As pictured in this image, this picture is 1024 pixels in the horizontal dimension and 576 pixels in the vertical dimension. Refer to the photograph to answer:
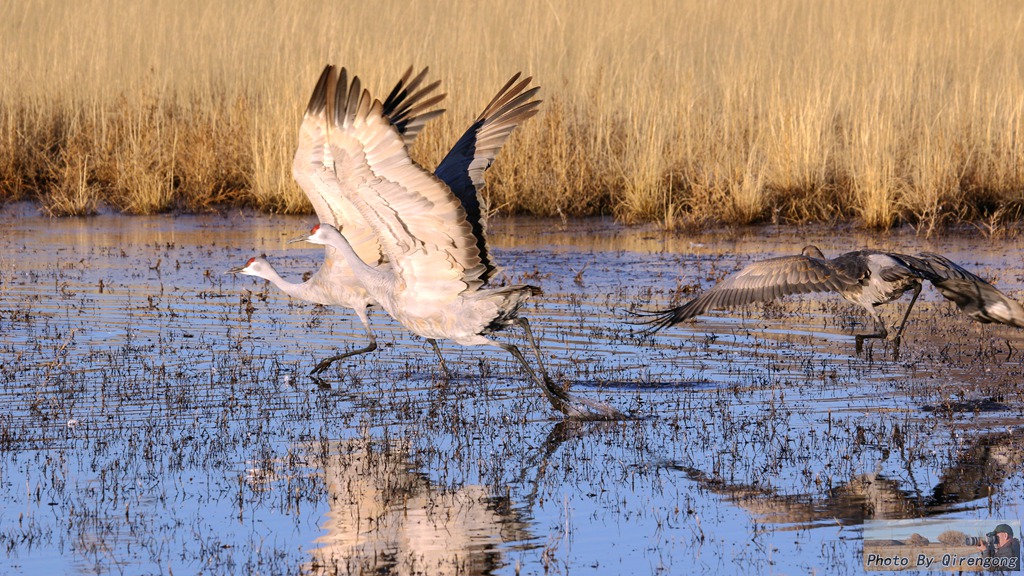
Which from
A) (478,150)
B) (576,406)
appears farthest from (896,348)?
(478,150)

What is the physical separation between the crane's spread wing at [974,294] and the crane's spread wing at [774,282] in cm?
57

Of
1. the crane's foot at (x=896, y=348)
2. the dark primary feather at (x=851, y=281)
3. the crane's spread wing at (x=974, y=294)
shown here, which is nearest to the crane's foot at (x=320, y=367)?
the dark primary feather at (x=851, y=281)

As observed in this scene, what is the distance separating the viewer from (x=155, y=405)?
7.72 metres

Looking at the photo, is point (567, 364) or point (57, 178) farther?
point (57, 178)

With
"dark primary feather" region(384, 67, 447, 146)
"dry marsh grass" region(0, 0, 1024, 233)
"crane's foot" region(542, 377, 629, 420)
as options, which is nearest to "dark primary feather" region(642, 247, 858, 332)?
"crane's foot" region(542, 377, 629, 420)

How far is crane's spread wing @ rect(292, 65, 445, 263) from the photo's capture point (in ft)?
23.1

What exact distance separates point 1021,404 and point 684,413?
1.96 m

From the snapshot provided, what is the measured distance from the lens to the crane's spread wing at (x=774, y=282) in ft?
27.6

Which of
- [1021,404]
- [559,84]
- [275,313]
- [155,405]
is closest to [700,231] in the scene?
[559,84]

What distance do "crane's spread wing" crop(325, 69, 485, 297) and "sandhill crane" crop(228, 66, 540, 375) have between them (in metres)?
0.15

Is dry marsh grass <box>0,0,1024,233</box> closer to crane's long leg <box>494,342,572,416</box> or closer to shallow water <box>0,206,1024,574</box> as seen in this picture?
shallow water <box>0,206,1024,574</box>

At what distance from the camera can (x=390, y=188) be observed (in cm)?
693

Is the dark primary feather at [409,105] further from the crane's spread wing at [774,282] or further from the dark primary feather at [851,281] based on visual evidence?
the crane's spread wing at [774,282]

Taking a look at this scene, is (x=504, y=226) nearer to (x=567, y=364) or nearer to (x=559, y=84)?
(x=559, y=84)
